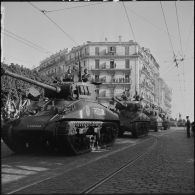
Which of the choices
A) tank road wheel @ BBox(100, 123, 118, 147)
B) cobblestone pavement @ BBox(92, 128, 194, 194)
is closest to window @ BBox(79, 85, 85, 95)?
tank road wheel @ BBox(100, 123, 118, 147)

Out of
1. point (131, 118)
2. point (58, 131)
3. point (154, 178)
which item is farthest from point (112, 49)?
point (154, 178)

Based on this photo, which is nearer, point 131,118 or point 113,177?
point 113,177

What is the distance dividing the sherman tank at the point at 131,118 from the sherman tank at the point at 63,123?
6.12 meters

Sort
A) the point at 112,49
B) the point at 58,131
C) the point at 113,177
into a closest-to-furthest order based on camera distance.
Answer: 1. the point at 113,177
2. the point at 58,131
3. the point at 112,49

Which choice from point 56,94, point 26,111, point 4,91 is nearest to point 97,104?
point 56,94

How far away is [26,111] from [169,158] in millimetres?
5176

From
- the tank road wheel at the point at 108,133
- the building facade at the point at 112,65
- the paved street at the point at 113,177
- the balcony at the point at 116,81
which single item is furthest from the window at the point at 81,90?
the balcony at the point at 116,81

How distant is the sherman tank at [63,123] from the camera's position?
11148mm

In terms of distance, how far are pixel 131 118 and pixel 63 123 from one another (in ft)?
33.8

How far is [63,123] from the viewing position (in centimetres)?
1116

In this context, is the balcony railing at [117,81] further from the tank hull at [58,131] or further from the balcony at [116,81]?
the tank hull at [58,131]

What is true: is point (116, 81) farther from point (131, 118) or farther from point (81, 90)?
point (81, 90)

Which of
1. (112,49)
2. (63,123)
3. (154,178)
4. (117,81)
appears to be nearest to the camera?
(154,178)

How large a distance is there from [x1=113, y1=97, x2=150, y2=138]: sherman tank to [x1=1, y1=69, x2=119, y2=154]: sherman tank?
241 inches
